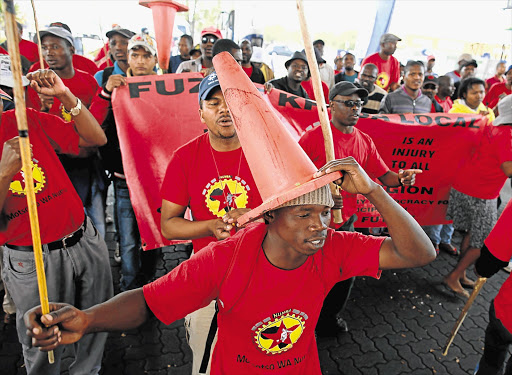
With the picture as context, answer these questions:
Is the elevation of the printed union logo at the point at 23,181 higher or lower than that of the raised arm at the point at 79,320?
higher

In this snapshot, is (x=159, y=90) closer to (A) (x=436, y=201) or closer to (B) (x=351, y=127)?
(B) (x=351, y=127)

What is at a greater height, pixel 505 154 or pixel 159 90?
pixel 159 90

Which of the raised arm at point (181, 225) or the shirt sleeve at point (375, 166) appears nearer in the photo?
the raised arm at point (181, 225)

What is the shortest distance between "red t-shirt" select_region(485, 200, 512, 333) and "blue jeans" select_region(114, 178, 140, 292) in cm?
325

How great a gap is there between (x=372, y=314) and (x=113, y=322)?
135 inches

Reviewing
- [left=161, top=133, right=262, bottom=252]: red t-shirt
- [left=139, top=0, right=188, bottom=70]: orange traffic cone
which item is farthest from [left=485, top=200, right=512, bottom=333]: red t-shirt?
[left=139, top=0, right=188, bottom=70]: orange traffic cone

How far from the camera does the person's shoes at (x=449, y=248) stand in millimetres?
5688

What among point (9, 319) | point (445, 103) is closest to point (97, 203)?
point (9, 319)

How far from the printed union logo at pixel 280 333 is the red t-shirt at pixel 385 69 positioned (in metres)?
6.82

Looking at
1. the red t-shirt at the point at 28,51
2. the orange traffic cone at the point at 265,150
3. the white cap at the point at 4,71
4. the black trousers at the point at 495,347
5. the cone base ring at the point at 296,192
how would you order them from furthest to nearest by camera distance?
the red t-shirt at the point at 28,51 < the black trousers at the point at 495,347 < the white cap at the point at 4,71 < the orange traffic cone at the point at 265,150 < the cone base ring at the point at 296,192

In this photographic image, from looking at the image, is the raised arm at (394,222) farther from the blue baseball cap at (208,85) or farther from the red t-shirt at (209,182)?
the blue baseball cap at (208,85)

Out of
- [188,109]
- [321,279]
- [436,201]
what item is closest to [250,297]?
[321,279]

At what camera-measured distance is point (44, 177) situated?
2402 mm

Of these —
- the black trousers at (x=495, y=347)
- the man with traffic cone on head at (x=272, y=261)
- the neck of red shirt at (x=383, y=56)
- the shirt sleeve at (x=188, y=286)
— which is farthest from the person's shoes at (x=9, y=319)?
the neck of red shirt at (x=383, y=56)
